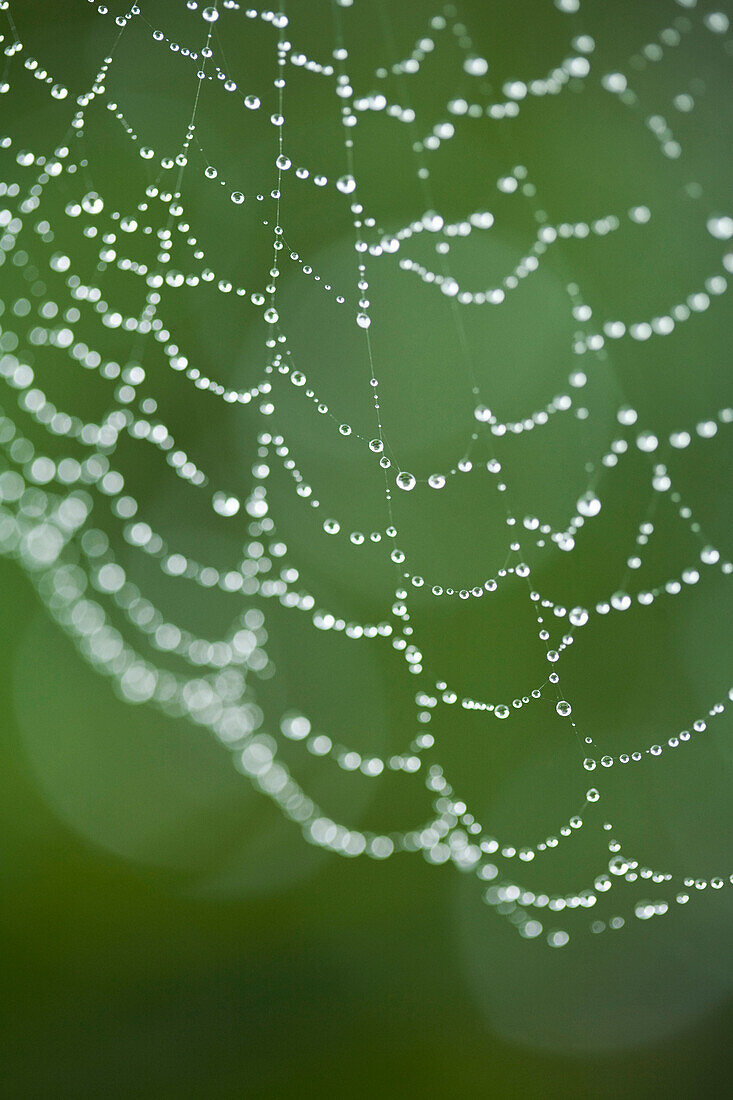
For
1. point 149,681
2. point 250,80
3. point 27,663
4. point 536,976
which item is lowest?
point 536,976

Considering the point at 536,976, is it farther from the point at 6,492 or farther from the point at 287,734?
the point at 6,492

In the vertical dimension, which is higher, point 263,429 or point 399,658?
point 263,429

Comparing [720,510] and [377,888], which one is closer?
[720,510]

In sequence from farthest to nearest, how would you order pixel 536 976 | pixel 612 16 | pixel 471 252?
pixel 536 976 < pixel 471 252 < pixel 612 16

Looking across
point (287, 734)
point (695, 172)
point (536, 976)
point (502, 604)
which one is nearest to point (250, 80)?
point (695, 172)
